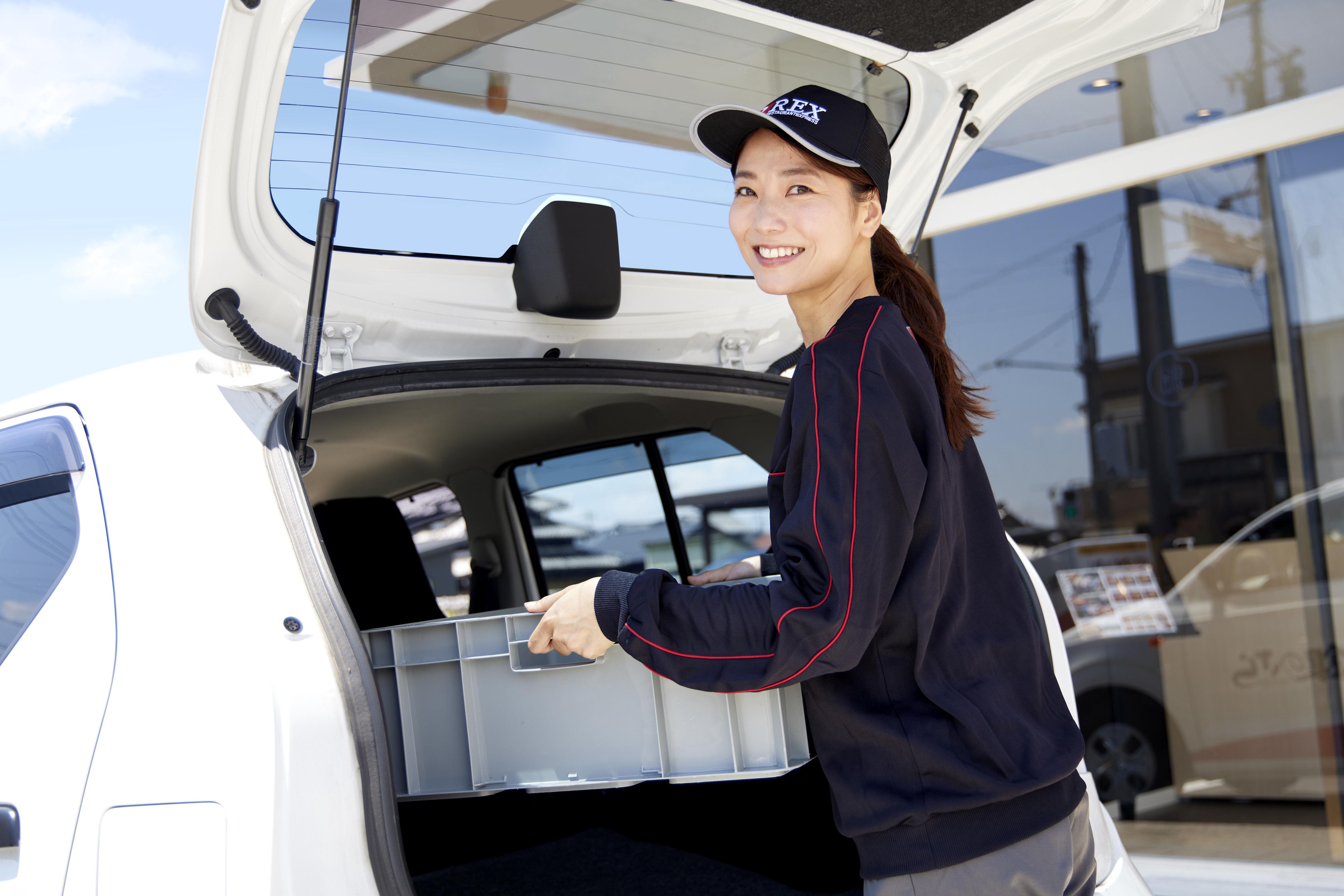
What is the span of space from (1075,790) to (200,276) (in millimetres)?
1620

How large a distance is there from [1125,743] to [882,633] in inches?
180

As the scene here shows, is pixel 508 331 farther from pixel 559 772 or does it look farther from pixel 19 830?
pixel 19 830

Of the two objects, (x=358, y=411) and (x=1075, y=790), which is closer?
(x=1075, y=790)

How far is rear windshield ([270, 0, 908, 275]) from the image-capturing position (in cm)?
176

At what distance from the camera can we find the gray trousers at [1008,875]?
4.38 ft

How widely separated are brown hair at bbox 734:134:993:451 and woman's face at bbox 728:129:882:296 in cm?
2

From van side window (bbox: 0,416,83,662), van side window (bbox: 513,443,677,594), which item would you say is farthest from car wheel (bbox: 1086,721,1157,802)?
van side window (bbox: 0,416,83,662)

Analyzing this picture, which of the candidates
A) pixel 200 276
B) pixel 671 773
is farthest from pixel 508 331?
pixel 671 773

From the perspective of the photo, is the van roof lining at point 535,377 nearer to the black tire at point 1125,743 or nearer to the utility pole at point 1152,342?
the utility pole at point 1152,342

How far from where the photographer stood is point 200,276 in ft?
5.84

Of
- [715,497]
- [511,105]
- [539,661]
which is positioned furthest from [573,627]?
[715,497]

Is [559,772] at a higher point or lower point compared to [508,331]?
lower

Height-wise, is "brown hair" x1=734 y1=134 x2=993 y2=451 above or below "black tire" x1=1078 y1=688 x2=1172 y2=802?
above

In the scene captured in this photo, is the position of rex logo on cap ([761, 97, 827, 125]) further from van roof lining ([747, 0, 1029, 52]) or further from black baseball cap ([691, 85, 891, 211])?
van roof lining ([747, 0, 1029, 52])
